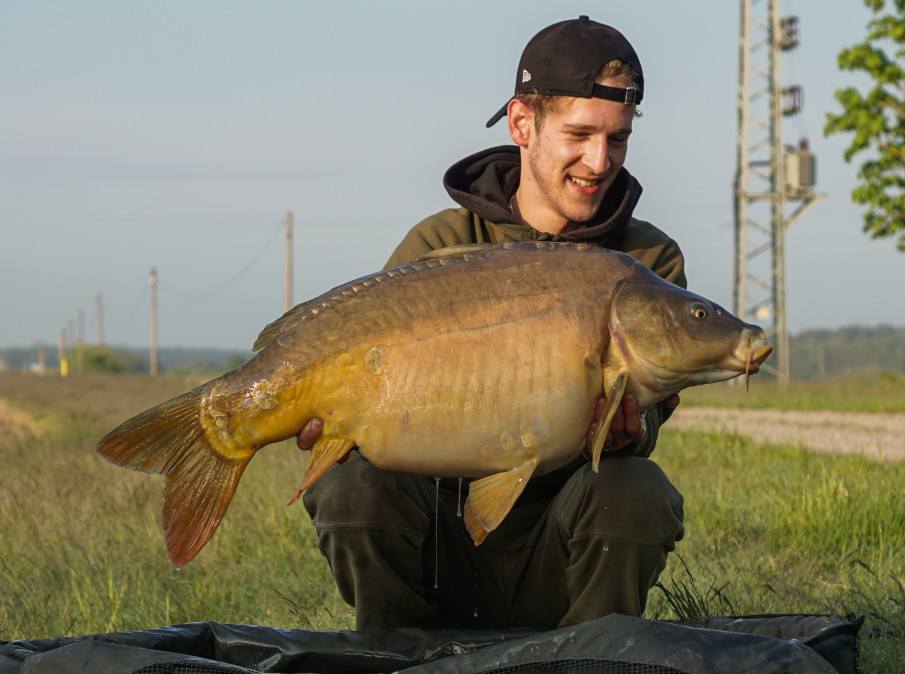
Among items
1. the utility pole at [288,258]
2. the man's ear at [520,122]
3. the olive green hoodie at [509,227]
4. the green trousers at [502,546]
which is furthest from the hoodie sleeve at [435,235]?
the utility pole at [288,258]

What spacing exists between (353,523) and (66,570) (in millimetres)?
2185

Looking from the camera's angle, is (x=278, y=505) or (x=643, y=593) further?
(x=278, y=505)

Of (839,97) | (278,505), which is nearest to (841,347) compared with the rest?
(839,97)

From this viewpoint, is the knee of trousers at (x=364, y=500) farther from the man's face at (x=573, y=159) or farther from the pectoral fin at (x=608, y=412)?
the man's face at (x=573, y=159)

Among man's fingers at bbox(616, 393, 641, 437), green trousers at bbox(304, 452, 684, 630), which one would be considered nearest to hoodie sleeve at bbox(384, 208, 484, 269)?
green trousers at bbox(304, 452, 684, 630)

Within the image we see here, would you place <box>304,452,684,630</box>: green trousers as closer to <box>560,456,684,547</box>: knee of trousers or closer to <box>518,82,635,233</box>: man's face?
<box>560,456,684,547</box>: knee of trousers

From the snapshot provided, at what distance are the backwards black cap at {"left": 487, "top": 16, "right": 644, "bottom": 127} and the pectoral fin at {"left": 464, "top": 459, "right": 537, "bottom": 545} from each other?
1219 mm

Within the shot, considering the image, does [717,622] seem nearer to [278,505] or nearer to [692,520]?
[692,520]

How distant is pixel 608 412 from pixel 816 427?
8151 millimetres

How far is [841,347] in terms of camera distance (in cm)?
5669

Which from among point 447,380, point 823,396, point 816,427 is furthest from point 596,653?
point 823,396

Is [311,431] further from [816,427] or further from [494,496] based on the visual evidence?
[816,427]

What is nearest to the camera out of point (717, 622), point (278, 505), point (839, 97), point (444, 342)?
point (444, 342)

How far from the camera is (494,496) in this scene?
251 cm
